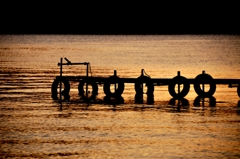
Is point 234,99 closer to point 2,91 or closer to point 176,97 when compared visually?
point 176,97

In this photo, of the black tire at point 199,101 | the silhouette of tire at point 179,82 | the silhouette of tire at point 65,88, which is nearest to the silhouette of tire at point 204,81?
the black tire at point 199,101

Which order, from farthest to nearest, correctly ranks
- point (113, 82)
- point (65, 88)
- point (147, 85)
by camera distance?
1. point (65, 88)
2. point (147, 85)
3. point (113, 82)

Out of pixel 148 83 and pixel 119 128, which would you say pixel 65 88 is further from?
pixel 119 128

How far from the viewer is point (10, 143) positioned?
2775 cm

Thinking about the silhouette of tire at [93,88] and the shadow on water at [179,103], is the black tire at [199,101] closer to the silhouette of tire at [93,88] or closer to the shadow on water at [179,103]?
the shadow on water at [179,103]

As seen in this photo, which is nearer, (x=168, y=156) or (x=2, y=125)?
(x=168, y=156)

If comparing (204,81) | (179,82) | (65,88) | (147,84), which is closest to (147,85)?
(147,84)

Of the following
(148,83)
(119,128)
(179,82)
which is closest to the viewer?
(119,128)

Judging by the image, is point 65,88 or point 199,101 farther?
point 65,88

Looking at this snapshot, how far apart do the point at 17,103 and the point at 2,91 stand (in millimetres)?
8168

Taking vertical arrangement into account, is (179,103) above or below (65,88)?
below

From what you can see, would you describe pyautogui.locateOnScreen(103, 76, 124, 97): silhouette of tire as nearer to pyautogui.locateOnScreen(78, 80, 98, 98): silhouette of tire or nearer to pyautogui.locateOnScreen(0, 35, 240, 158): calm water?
pyautogui.locateOnScreen(0, 35, 240, 158): calm water

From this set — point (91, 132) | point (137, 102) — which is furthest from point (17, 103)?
point (91, 132)

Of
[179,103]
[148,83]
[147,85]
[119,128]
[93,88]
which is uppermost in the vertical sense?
[148,83]
